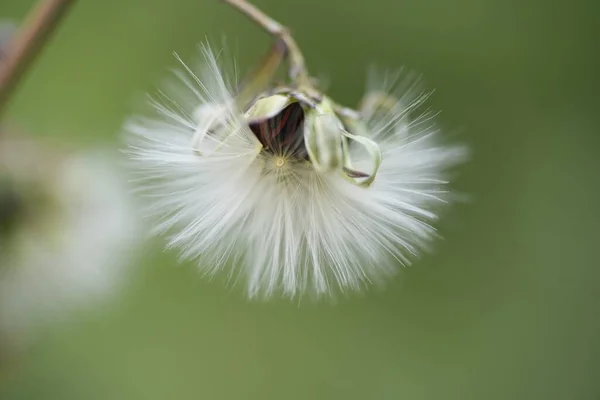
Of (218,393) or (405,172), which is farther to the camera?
(218,393)

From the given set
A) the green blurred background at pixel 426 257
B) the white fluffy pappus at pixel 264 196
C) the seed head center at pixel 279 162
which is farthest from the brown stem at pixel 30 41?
the green blurred background at pixel 426 257

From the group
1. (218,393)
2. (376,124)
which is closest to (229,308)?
(218,393)

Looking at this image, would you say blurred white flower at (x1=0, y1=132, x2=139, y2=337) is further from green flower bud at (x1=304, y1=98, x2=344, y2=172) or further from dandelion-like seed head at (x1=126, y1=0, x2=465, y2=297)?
green flower bud at (x1=304, y1=98, x2=344, y2=172)

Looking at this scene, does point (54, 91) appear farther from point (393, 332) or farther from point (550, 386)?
point (550, 386)

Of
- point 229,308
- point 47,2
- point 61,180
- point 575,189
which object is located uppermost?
point 575,189

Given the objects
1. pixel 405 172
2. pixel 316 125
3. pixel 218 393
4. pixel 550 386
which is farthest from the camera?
pixel 550 386

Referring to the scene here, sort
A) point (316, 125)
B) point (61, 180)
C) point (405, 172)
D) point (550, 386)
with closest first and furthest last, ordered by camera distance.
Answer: point (316, 125)
point (405, 172)
point (61, 180)
point (550, 386)

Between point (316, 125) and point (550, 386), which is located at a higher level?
point (550, 386)

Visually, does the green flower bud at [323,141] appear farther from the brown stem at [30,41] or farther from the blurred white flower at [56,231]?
the blurred white flower at [56,231]
